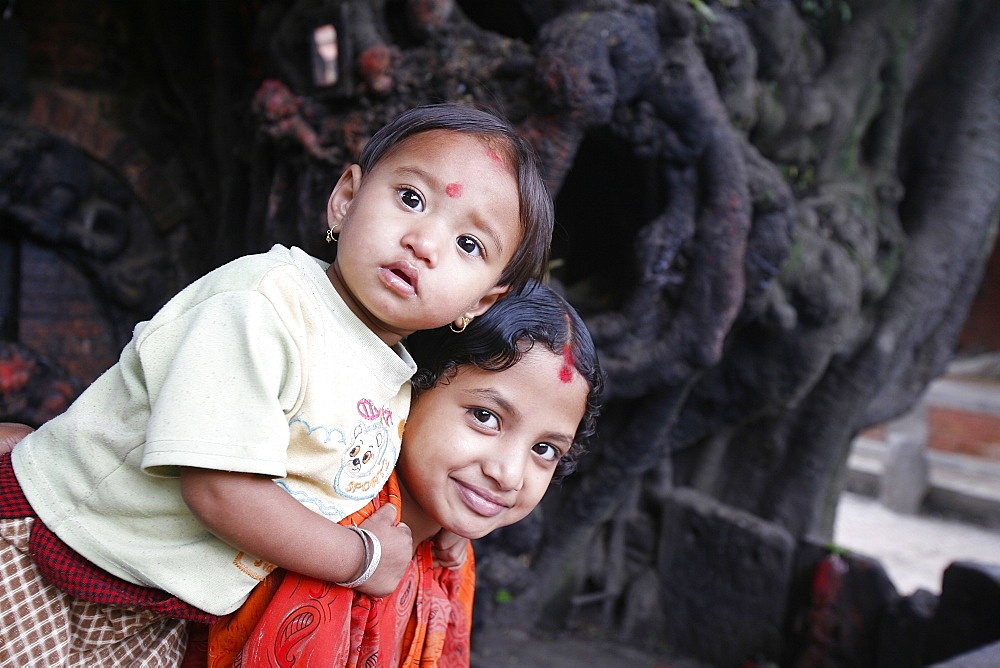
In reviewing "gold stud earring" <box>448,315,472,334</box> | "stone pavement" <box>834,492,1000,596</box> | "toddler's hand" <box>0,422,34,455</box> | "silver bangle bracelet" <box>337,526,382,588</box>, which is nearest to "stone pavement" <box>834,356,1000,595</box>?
"stone pavement" <box>834,492,1000,596</box>

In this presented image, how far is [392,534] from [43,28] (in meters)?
3.98

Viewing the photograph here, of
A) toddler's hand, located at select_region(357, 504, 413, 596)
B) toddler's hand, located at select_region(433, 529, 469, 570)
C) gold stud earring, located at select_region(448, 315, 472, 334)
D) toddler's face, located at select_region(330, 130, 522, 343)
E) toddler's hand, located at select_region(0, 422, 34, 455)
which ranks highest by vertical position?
toddler's face, located at select_region(330, 130, 522, 343)

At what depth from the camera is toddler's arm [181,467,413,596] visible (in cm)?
94

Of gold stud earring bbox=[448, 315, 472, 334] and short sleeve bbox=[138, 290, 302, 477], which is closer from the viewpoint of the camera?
short sleeve bbox=[138, 290, 302, 477]

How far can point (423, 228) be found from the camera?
104cm

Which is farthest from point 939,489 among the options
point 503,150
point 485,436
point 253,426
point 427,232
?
point 253,426

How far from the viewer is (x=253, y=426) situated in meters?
0.94

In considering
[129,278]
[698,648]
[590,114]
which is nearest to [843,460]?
[698,648]

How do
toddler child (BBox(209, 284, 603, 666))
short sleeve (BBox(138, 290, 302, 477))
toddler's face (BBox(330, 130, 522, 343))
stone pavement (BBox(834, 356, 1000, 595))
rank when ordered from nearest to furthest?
short sleeve (BBox(138, 290, 302, 477))
toddler's face (BBox(330, 130, 522, 343))
toddler child (BBox(209, 284, 603, 666))
stone pavement (BBox(834, 356, 1000, 595))

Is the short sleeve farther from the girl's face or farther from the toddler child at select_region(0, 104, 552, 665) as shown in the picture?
the girl's face

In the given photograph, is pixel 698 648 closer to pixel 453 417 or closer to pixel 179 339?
pixel 453 417

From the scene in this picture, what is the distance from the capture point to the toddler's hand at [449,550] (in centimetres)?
140

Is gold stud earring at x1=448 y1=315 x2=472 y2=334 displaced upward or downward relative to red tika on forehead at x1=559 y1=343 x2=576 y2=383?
upward

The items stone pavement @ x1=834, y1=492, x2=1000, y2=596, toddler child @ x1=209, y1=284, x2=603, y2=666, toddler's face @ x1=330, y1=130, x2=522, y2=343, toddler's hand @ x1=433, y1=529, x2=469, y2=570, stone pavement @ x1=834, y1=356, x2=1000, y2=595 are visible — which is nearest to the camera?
toddler's face @ x1=330, y1=130, x2=522, y2=343
